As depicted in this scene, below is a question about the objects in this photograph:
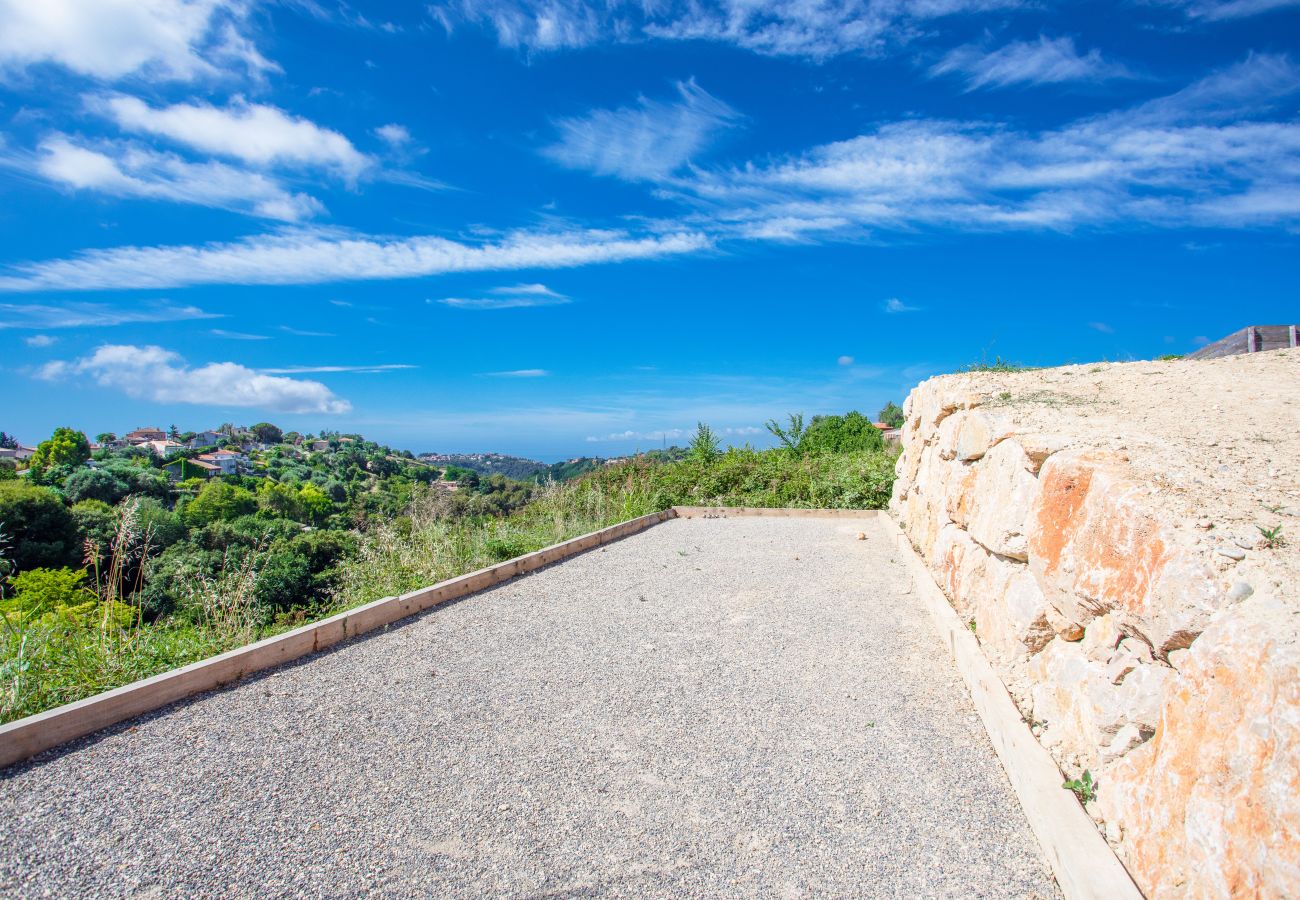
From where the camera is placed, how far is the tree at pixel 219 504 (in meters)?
25.8

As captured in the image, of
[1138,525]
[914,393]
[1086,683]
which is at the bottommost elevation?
[1086,683]

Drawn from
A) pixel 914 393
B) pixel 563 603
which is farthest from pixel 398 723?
pixel 914 393

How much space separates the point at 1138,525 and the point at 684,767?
7.01 ft

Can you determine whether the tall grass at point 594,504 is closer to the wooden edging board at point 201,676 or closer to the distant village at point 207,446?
the wooden edging board at point 201,676

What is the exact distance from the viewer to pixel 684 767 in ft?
9.83

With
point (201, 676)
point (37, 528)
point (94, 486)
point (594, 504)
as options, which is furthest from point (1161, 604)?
point (94, 486)

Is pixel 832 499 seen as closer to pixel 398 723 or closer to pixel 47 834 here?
pixel 398 723

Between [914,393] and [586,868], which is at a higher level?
[914,393]

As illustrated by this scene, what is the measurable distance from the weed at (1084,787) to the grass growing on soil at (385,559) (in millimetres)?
4826

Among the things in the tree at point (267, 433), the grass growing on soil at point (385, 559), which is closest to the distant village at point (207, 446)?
the tree at point (267, 433)

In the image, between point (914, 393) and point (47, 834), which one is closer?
point (47, 834)

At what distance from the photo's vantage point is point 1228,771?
1.62 m

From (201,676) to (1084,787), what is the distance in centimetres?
442

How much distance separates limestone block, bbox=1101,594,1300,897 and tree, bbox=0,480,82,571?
1057 inches
